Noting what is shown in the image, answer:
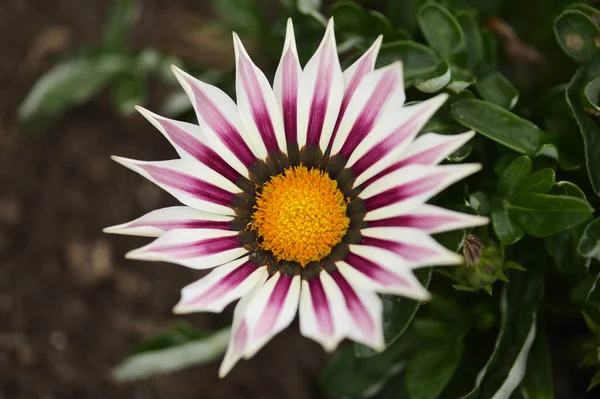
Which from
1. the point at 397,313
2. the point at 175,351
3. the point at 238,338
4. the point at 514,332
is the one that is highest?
the point at 238,338

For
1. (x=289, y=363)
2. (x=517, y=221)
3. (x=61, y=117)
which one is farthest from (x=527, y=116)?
(x=61, y=117)

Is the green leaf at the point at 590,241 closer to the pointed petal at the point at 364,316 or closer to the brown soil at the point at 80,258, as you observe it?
the pointed petal at the point at 364,316

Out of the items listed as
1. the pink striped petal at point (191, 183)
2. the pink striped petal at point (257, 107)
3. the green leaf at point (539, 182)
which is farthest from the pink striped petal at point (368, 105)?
the green leaf at point (539, 182)

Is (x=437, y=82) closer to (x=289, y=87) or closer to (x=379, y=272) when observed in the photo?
(x=289, y=87)

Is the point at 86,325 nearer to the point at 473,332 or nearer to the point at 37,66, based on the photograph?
the point at 37,66

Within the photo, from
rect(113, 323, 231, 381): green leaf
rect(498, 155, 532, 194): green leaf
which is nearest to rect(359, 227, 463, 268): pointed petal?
rect(498, 155, 532, 194): green leaf

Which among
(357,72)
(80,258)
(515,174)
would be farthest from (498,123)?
(80,258)
